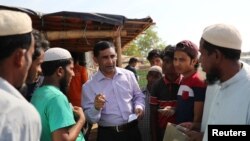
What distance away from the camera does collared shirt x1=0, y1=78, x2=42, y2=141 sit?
1271 mm

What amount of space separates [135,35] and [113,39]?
131 centimetres

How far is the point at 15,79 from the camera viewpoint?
4.86 ft

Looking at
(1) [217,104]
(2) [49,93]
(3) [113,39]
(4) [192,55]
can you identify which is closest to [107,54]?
(4) [192,55]

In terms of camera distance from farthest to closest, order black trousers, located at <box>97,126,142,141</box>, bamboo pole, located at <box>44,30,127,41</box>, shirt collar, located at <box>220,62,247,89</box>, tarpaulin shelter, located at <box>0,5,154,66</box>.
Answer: bamboo pole, located at <box>44,30,127,41</box>
tarpaulin shelter, located at <box>0,5,154,66</box>
black trousers, located at <box>97,126,142,141</box>
shirt collar, located at <box>220,62,247,89</box>

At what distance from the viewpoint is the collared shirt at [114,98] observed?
356 cm

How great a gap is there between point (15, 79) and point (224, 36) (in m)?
1.42

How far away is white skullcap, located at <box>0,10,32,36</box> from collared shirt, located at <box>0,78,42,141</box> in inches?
10.3

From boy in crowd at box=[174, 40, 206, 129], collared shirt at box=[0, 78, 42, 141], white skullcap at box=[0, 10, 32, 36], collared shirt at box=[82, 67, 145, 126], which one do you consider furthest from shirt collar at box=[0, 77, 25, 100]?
collared shirt at box=[82, 67, 145, 126]

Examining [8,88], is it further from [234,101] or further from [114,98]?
[114,98]

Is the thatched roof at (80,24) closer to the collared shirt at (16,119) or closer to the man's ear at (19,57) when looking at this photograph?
the man's ear at (19,57)

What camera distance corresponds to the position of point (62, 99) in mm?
2387

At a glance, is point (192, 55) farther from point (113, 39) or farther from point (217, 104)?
point (113, 39)

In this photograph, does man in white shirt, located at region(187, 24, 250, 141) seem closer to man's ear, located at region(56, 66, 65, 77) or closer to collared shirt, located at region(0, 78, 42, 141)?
man's ear, located at region(56, 66, 65, 77)

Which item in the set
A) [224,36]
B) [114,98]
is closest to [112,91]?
[114,98]
